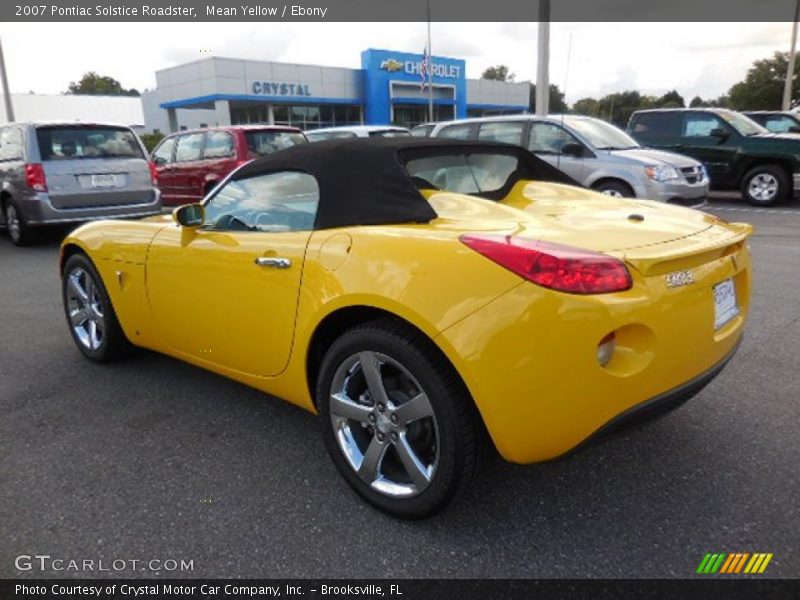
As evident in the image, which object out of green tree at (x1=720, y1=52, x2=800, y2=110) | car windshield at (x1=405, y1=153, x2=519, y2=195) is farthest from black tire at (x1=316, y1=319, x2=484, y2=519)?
green tree at (x1=720, y1=52, x2=800, y2=110)

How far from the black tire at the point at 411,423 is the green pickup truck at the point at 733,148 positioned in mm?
11653

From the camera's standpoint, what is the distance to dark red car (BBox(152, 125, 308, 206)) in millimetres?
9711

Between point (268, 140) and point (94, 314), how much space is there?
21.7 ft

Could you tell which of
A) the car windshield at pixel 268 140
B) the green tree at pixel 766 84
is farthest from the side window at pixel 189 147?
the green tree at pixel 766 84

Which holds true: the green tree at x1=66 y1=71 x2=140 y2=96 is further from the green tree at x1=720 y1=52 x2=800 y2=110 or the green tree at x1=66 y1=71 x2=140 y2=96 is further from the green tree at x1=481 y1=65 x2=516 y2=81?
the green tree at x1=720 y1=52 x2=800 y2=110

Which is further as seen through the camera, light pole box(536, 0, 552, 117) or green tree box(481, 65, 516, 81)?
green tree box(481, 65, 516, 81)

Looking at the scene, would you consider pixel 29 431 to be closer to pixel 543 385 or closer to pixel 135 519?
pixel 135 519

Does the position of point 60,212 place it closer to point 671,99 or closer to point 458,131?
point 458,131

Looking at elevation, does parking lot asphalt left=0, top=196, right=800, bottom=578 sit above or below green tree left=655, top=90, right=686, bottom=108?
below

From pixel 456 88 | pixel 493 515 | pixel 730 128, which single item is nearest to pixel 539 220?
pixel 493 515

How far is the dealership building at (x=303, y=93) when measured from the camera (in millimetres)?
35094

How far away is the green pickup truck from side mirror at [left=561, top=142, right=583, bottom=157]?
422 centimetres

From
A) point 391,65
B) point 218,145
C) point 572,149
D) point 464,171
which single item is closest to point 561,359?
point 464,171

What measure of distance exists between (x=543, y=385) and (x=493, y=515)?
0.70m
